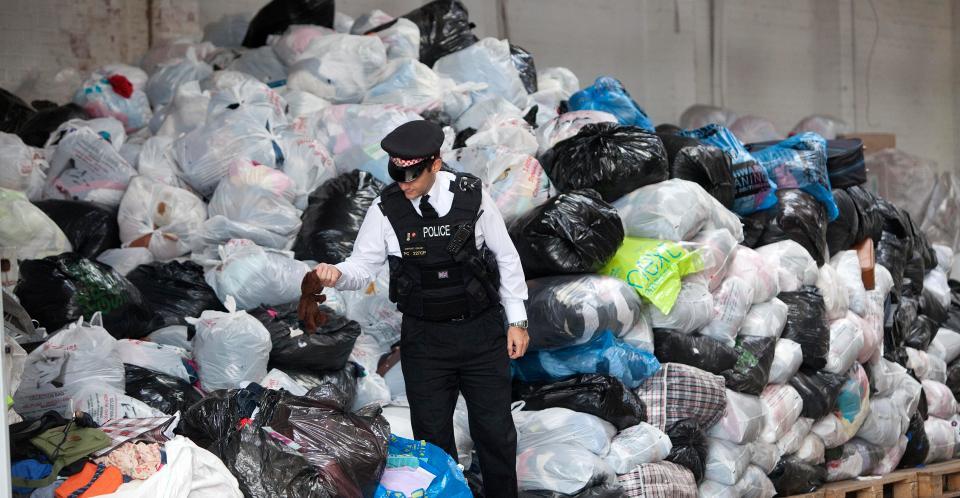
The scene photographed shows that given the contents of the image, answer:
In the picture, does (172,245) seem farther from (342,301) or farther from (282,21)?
(282,21)

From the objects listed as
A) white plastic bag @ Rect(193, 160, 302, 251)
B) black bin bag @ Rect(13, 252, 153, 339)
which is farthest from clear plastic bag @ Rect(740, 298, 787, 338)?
black bin bag @ Rect(13, 252, 153, 339)

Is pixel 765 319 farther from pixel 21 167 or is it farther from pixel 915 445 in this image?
pixel 21 167

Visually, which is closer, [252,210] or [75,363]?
[75,363]

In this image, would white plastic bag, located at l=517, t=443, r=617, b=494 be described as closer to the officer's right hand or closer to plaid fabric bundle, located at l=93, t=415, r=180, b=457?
the officer's right hand

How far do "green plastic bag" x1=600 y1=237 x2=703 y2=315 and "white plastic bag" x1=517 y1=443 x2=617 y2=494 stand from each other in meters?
0.70

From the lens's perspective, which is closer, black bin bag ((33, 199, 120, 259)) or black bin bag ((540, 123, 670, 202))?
black bin bag ((540, 123, 670, 202))

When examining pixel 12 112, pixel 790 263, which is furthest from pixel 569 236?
pixel 12 112

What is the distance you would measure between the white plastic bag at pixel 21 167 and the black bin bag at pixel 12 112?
979 mm

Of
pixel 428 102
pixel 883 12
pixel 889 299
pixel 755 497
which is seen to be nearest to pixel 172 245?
pixel 428 102

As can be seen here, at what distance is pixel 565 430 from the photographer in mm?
3930

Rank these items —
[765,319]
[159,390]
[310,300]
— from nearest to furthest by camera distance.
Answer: [310,300] → [159,390] → [765,319]

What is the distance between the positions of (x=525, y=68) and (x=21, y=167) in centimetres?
261

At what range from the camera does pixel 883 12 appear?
1110 centimetres

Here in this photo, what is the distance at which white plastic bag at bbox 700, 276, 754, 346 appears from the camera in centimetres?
457
